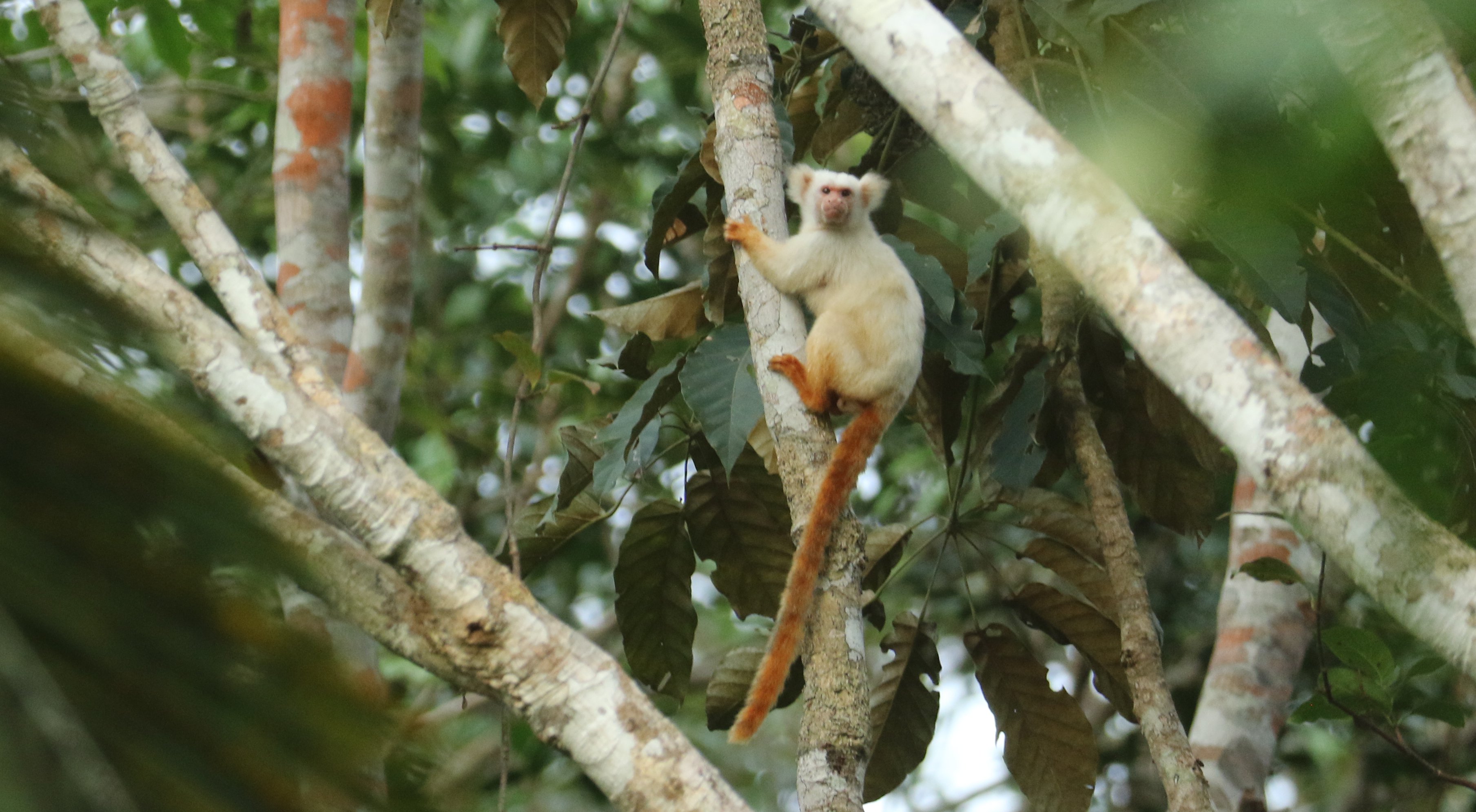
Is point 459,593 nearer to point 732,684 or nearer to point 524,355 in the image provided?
point 524,355

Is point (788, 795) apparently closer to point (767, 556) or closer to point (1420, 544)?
point (767, 556)

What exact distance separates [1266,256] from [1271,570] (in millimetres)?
735

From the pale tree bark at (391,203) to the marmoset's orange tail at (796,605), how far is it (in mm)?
1996

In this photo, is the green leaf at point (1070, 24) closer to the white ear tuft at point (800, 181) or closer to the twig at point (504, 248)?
the white ear tuft at point (800, 181)

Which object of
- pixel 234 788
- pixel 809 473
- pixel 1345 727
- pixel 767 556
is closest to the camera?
pixel 234 788

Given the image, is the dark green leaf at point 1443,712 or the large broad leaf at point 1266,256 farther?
the dark green leaf at point 1443,712

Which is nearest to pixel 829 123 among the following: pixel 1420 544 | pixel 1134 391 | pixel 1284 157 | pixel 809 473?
pixel 1134 391

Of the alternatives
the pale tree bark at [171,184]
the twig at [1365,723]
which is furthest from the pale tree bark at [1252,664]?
the pale tree bark at [171,184]

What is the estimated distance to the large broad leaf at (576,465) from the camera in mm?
2961

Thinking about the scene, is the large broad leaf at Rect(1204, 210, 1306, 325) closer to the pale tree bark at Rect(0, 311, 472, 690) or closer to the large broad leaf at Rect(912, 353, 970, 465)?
the large broad leaf at Rect(912, 353, 970, 465)

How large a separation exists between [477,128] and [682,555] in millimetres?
3643

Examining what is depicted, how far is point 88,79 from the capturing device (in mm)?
2057

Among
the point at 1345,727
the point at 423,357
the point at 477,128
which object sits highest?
the point at 477,128

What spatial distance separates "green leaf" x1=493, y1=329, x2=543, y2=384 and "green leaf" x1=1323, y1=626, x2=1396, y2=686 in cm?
192
